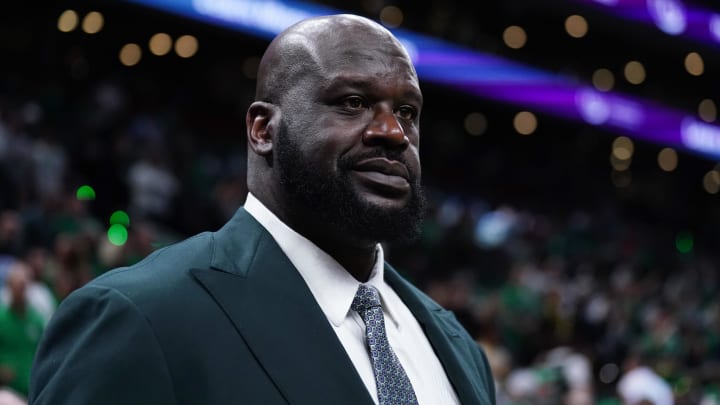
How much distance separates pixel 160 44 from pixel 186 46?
0.52m

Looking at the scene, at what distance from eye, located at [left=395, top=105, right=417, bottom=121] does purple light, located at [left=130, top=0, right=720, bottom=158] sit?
8.84 metres

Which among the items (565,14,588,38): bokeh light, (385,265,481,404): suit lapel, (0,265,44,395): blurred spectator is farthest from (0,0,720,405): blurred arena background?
(385,265,481,404): suit lapel

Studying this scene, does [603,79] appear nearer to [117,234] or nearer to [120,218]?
[120,218]

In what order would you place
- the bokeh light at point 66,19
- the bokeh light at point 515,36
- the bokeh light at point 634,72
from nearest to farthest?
the bokeh light at point 66,19 → the bokeh light at point 515,36 → the bokeh light at point 634,72

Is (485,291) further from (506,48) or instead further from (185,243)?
(185,243)

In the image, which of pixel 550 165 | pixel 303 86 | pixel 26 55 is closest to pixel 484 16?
pixel 550 165

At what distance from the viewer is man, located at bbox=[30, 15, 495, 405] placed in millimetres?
1616

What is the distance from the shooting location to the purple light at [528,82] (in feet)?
35.8

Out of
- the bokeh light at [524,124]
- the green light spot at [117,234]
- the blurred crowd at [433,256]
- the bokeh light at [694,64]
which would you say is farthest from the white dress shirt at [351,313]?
the bokeh light at [524,124]

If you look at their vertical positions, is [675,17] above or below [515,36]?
above

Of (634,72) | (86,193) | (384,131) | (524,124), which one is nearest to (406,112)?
(384,131)

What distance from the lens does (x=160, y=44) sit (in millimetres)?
14781

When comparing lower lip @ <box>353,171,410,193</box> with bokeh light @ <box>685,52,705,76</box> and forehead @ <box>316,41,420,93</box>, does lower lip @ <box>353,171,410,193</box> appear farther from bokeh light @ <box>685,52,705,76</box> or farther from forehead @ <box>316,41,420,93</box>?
bokeh light @ <box>685,52,705,76</box>

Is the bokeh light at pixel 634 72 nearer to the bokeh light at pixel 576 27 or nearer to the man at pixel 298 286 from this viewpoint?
the bokeh light at pixel 576 27
